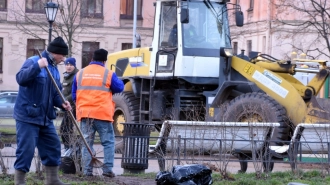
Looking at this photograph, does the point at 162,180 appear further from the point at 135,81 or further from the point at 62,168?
the point at 135,81

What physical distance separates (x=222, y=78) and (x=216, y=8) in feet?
5.44

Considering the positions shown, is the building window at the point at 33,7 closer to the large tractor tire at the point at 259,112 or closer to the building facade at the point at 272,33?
the building facade at the point at 272,33

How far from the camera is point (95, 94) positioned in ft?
34.2

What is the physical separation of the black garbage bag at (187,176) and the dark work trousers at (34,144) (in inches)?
48.9

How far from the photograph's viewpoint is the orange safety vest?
1034 cm

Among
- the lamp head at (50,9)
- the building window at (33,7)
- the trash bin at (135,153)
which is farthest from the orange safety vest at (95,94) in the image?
the building window at (33,7)

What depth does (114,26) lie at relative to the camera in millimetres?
45281

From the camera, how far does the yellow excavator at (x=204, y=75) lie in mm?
15938

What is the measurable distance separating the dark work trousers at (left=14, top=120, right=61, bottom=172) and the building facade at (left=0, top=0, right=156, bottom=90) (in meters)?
32.8

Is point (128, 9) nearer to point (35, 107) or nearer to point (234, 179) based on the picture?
point (234, 179)

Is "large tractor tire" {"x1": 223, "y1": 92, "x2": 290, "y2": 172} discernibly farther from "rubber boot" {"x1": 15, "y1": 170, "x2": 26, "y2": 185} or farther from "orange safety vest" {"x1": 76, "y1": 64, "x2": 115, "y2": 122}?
"rubber boot" {"x1": 15, "y1": 170, "x2": 26, "y2": 185}

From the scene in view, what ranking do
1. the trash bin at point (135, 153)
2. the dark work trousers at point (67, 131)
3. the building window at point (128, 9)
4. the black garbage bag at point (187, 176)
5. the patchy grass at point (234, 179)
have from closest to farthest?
the black garbage bag at point (187, 176), the patchy grass at point (234, 179), the dark work trousers at point (67, 131), the trash bin at point (135, 153), the building window at point (128, 9)

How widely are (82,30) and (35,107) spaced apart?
113 ft

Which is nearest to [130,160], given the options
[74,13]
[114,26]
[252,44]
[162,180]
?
[162,180]
